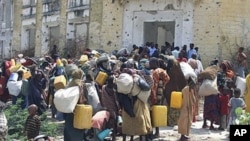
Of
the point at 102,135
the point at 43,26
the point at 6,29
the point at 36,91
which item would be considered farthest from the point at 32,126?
the point at 6,29

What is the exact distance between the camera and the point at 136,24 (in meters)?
18.8

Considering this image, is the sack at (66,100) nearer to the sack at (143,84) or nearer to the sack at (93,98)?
the sack at (93,98)

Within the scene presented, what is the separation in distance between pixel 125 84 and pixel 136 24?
10.4 meters

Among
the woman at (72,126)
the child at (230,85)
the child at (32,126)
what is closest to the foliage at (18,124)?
the child at (32,126)

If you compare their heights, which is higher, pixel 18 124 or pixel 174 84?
pixel 174 84

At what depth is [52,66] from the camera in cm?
1256

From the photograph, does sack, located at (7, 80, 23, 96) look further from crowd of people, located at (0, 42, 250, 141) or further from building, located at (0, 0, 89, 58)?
building, located at (0, 0, 89, 58)

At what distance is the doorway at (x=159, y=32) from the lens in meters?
19.6

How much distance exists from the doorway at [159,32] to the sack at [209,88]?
9.20 meters

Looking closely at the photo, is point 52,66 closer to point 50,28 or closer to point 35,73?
point 35,73

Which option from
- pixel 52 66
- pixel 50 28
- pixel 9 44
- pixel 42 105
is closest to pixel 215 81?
pixel 42 105

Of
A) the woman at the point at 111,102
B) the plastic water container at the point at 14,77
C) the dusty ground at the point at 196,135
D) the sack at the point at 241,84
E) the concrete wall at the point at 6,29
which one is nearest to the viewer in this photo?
the woman at the point at 111,102

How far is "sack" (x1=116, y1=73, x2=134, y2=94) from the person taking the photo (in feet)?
28.1

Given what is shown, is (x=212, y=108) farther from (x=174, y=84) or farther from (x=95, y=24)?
(x=95, y=24)
